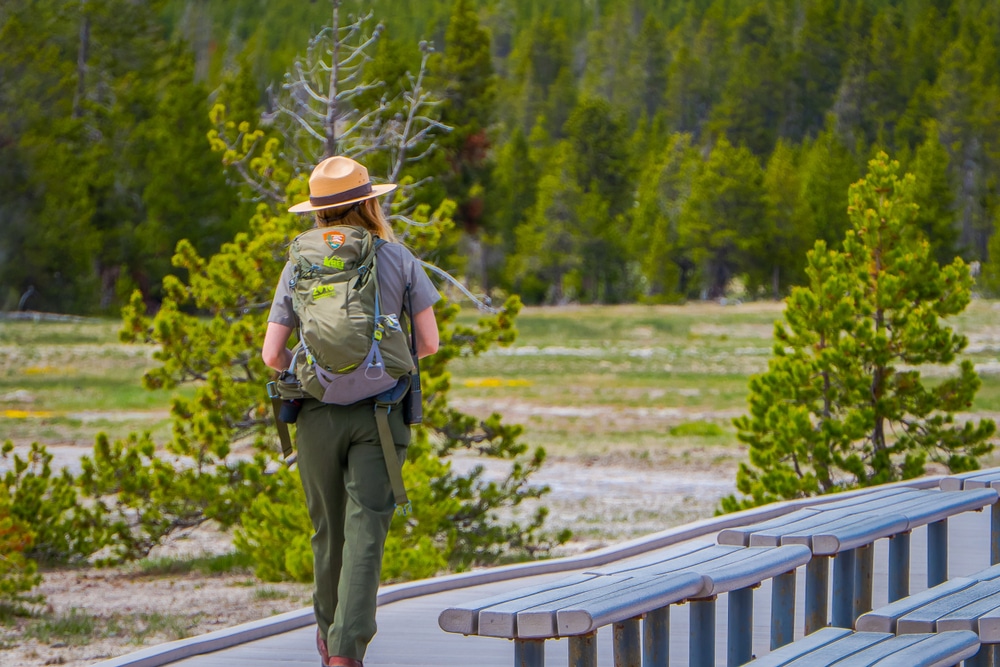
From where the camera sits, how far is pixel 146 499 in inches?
356

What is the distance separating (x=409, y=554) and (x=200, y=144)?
37470mm

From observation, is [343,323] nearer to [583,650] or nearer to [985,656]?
[583,650]

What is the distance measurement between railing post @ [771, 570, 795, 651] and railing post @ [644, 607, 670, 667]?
0.54 metres

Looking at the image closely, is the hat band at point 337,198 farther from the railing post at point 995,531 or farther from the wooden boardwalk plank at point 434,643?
the railing post at point 995,531

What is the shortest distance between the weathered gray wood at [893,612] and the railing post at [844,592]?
0.51m

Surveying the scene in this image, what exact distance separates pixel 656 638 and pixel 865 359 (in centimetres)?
587

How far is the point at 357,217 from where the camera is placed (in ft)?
11.8

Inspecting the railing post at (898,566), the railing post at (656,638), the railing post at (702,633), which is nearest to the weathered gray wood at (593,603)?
the railing post at (656,638)

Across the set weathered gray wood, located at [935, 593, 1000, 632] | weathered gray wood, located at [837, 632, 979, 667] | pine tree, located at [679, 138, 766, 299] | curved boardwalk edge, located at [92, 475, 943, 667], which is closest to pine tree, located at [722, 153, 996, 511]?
curved boardwalk edge, located at [92, 475, 943, 667]

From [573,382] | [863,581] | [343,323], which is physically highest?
[343,323]

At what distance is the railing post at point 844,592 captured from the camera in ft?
13.1

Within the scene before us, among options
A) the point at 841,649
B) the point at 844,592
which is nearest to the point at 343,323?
the point at 841,649

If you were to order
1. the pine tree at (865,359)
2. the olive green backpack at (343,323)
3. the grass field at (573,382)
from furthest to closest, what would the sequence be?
the grass field at (573,382) < the pine tree at (865,359) < the olive green backpack at (343,323)

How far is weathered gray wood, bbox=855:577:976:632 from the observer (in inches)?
124
